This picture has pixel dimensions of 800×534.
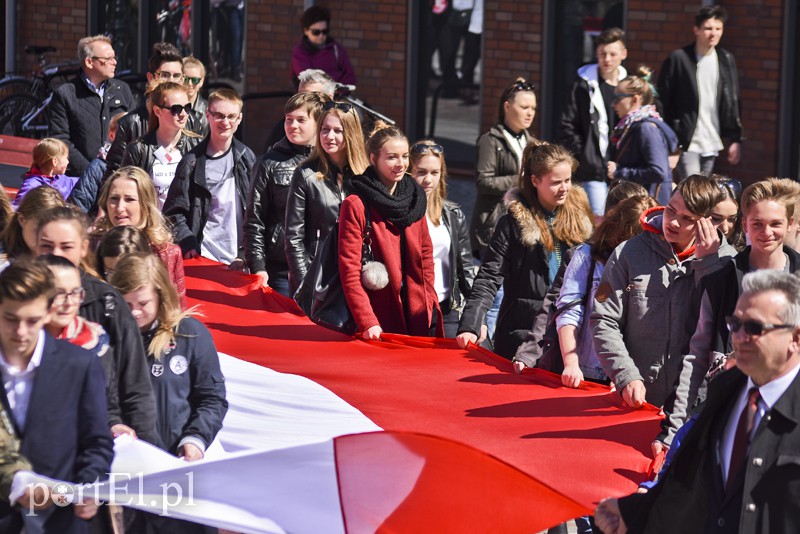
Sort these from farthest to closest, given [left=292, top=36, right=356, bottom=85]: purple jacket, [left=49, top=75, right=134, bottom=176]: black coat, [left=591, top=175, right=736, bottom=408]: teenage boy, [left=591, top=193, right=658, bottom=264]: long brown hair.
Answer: [left=292, top=36, right=356, bottom=85]: purple jacket → [left=49, top=75, right=134, bottom=176]: black coat → [left=591, top=193, right=658, bottom=264]: long brown hair → [left=591, top=175, right=736, bottom=408]: teenage boy

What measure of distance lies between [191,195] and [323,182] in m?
1.28

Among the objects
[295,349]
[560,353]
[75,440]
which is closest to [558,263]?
[560,353]

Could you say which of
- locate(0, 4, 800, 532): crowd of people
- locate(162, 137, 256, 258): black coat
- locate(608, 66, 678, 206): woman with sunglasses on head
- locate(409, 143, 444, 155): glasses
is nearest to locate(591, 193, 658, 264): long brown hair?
locate(0, 4, 800, 532): crowd of people

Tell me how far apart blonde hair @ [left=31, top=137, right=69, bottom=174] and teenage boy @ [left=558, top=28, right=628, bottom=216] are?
4.20 m

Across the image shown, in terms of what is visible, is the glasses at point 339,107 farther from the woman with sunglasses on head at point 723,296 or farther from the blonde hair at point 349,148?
the woman with sunglasses on head at point 723,296

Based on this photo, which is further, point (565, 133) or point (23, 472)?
point (565, 133)

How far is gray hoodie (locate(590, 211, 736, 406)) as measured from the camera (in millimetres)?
6699

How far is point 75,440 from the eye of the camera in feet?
17.5

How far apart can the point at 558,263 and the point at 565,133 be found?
15.6ft

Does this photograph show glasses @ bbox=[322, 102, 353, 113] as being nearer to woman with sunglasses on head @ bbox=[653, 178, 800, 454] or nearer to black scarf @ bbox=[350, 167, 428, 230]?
black scarf @ bbox=[350, 167, 428, 230]

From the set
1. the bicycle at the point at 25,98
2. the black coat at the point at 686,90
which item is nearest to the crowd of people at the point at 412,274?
the black coat at the point at 686,90

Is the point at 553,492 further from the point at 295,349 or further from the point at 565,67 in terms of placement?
the point at 565,67

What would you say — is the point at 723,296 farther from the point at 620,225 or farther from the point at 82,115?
the point at 82,115

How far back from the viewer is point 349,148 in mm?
9188
